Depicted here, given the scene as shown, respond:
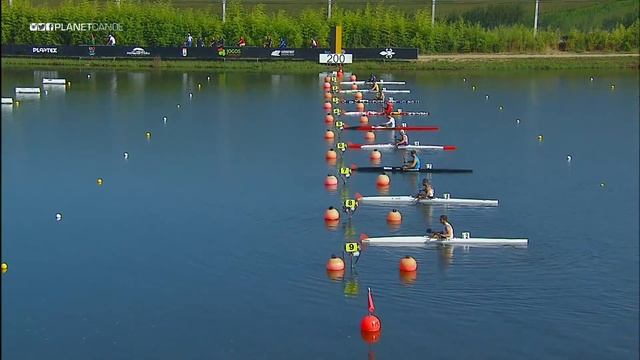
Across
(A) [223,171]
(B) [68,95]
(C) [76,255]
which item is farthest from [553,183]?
(B) [68,95]

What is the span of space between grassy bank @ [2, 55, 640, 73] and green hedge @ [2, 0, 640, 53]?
3640 mm

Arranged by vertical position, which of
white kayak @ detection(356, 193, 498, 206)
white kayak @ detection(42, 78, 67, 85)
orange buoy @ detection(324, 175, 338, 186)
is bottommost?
white kayak @ detection(356, 193, 498, 206)

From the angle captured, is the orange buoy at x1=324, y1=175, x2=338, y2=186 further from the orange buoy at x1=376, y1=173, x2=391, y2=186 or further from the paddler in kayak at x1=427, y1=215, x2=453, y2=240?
the paddler in kayak at x1=427, y1=215, x2=453, y2=240

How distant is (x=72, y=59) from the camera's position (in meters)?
→ 59.4

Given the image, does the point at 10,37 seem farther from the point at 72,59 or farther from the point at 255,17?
the point at 255,17

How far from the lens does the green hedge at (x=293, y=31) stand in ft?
207

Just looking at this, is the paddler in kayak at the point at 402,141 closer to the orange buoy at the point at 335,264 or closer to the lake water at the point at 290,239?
the lake water at the point at 290,239

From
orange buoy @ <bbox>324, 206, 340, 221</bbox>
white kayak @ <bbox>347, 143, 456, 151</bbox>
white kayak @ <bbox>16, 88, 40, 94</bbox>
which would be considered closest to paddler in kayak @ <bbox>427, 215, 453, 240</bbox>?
orange buoy @ <bbox>324, 206, 340, 221</bbox>

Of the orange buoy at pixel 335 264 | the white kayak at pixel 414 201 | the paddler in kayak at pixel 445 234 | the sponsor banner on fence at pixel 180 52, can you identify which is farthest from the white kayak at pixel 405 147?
the sponsor banner on fence at pixel 180 52

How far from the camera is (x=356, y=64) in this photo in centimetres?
5962

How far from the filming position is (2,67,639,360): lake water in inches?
626

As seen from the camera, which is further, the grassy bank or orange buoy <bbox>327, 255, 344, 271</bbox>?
the grassy bank

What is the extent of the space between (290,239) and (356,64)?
38.8m

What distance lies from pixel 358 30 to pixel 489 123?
2690 centimetres
